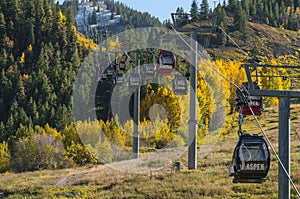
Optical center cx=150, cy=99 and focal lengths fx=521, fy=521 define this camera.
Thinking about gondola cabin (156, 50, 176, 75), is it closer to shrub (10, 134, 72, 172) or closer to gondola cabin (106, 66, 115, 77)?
gondola cabin (106, 66, 115, 77)

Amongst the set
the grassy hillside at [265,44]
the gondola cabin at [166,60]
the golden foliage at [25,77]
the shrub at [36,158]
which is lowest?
the shrub at [36,158]

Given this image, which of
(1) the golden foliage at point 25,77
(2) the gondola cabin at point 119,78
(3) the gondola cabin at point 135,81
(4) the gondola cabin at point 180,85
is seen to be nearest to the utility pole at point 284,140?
(4) the gondola cabin at point 180,85

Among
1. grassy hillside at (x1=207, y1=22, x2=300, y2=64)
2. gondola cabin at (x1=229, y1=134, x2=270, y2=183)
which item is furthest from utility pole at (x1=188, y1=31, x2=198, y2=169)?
grassy hillside at (x1=207, y1=22, x2=300, y2=64)

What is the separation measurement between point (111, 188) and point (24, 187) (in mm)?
5711

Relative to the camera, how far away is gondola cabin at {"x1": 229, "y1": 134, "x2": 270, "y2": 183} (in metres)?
11.5

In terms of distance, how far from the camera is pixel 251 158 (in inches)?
455

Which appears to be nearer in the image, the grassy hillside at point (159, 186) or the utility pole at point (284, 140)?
the utility pole at point (284, 140)

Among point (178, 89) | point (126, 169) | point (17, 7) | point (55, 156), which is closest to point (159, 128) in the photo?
point (55, 156)

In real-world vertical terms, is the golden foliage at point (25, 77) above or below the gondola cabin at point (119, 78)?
below

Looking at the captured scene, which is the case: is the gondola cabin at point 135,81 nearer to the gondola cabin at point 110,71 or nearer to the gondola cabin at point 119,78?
the gondola cabin at point 110,71

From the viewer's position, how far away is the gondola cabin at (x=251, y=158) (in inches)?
454

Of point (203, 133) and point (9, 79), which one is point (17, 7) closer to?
point (9, 79)

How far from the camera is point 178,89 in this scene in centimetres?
2834

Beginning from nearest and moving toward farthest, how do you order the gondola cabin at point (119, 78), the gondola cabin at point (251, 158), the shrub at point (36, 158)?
1. the gondola cabin at point (251, 158)
2. the gondola cabin at point (119, 78)
3. the shrub at point (36, 158)
